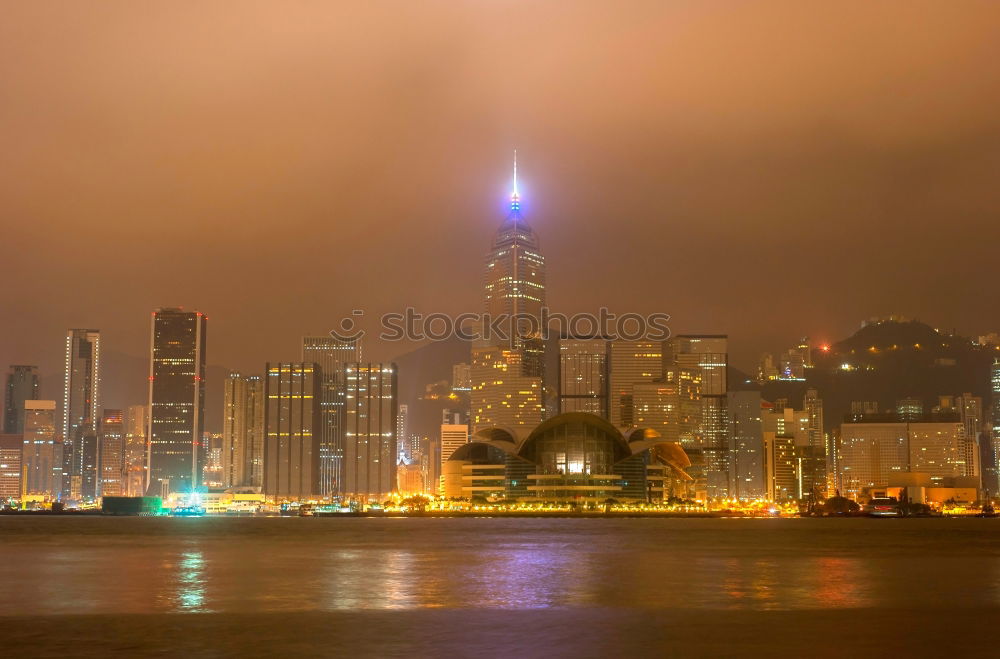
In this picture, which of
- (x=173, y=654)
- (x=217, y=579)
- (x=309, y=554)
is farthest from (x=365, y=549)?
(x=173, y=654)

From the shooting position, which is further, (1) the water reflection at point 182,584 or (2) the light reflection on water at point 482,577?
(2) the light reflection on water at point 482,577

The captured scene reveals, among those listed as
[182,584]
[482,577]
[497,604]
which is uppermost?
[497,604]

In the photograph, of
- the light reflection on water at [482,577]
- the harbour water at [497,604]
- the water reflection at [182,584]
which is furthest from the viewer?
the light reflection on water at [482,577]

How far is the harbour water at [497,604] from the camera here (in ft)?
112

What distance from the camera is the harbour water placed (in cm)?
3403

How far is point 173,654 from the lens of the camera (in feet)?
105

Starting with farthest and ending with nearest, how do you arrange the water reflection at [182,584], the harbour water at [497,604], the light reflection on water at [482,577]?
the light reflection on water at [482,577] < the water reflection at [182,584] < the harbour water at [497,604]

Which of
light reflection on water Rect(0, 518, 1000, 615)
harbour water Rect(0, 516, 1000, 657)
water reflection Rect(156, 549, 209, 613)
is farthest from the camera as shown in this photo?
light reflection on water Rect(0, 518, 1000, 615)

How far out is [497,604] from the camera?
44688mm

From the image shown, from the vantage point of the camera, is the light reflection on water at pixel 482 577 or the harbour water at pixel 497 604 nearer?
the harbour water at pixel 497 604

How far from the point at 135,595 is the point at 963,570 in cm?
4744

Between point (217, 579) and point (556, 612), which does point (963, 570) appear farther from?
point (217, 579)

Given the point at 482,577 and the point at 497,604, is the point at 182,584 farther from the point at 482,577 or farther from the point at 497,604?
the point at 497,604

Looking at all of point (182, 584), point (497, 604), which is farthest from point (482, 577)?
point (182, 584)
